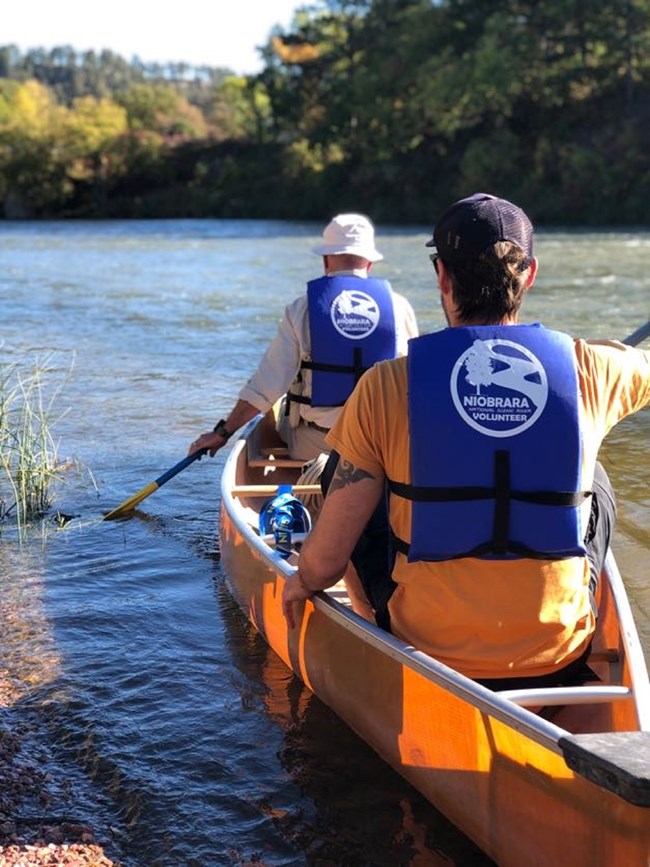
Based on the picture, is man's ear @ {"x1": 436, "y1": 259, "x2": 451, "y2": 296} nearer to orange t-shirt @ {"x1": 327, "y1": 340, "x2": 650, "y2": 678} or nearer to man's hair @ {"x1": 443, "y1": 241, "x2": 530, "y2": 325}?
man's hair @ {"x1": 443, "y1": 241, "x2": 530, "y2": 325}

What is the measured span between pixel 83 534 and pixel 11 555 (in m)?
0.45

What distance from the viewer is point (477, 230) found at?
→ 2.44 metres

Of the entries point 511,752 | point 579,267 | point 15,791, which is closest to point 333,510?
point 511,752

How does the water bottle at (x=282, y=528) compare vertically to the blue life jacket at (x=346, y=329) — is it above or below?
below

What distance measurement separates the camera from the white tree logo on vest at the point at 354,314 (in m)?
4.74

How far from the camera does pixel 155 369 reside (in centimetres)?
1005

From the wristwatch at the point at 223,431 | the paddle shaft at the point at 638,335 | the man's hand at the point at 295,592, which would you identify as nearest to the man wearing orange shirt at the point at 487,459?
the man's hand at the point at 295,592

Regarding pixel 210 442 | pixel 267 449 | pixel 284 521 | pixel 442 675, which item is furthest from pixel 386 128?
pixel 442 675

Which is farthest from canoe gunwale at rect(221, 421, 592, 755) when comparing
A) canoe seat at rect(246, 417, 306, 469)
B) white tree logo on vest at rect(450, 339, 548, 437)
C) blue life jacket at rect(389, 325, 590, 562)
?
canoe seat at rect(246, 417, 306, 469)

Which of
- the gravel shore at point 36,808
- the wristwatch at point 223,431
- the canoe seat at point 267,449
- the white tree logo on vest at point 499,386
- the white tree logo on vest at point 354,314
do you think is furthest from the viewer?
the canoe seat at point 267,449

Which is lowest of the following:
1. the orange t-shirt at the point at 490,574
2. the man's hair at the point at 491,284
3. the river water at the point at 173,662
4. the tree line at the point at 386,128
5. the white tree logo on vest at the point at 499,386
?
the river water at the point at 173,662

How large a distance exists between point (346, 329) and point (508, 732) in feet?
8.62

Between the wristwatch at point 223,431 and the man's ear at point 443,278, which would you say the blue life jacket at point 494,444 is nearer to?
the man's ear at point 443,278

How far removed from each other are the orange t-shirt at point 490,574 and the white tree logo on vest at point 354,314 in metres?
2.17
